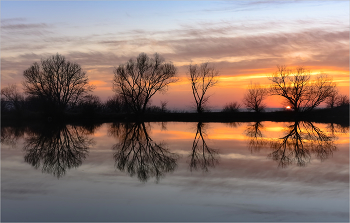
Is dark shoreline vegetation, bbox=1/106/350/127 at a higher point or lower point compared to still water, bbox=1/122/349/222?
higher

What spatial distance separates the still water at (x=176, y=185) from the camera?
6105 mm

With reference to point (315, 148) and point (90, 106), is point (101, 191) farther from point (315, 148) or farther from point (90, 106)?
point (90, 106)

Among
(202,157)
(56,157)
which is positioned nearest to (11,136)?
(56,157)

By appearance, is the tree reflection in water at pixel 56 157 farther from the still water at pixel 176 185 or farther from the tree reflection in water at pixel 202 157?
the tree reflection in water at pixel 202 157

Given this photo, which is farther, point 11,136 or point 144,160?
point 11,136

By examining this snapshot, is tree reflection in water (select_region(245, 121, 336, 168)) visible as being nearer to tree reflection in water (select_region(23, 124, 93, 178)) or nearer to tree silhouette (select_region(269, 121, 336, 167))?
tree silhouette (select_region(269, 121, 336, 167))

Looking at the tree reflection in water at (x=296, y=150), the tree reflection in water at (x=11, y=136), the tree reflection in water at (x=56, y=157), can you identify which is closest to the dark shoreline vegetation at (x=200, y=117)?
the tree reflection in water at (x=11, y=136)

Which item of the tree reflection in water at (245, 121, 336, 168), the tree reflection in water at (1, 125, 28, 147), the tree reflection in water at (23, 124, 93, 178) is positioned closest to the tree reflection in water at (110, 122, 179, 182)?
the tree reflection in water at (23, 124, 93, 178)

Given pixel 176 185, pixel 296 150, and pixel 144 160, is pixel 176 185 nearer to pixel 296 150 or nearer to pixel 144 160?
pixel 144 160

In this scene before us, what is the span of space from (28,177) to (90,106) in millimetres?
32748

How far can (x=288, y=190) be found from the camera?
297 inches

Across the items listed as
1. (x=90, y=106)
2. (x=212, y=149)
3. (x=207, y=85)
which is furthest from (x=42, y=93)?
(x=212, y=149)

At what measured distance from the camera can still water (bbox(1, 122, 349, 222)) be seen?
611 cm

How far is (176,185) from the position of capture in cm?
804
